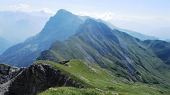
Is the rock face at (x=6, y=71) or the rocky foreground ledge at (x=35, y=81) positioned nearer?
the rocky foreground ledge at (x=35, y=81)

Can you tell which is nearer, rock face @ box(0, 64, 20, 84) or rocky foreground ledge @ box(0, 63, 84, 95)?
rocky foreground ledge @ box(0, 63, 84, 95)

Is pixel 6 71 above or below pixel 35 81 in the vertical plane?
below

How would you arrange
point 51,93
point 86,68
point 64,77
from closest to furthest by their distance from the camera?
point 51,93 → point 64,77 → point 86,68

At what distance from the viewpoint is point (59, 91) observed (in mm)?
25953

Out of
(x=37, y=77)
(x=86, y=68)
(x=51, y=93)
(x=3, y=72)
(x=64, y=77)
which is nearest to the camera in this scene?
(x=51, y=93)

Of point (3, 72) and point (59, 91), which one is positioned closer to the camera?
point (59, 91)

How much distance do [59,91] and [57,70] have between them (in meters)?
32.5

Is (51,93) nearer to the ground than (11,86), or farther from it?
farther from it

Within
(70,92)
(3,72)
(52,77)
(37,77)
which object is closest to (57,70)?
(52,77)

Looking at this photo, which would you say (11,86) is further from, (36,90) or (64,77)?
(64,77)

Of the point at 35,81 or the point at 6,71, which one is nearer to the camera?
the point at 35,81

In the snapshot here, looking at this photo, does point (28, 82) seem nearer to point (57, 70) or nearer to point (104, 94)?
point (57, 70)

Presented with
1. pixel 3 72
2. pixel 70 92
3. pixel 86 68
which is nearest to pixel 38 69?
pixel 86 68

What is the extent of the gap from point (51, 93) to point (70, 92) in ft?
8.74
